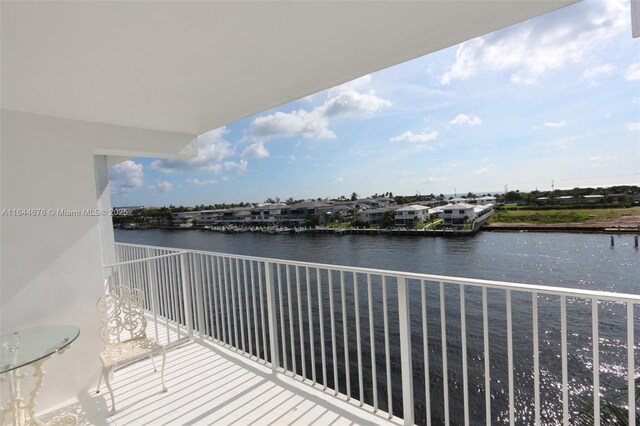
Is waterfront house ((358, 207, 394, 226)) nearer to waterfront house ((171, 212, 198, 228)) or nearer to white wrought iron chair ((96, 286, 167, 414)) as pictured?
waterfront house ((171, 212, 198, 228))

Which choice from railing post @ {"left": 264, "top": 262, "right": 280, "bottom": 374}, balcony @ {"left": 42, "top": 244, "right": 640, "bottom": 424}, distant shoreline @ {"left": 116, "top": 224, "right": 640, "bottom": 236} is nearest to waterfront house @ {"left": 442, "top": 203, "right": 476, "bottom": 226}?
distant shoreline @ {"left": 116, "top": 224, "right": 640, "bottom": 236}

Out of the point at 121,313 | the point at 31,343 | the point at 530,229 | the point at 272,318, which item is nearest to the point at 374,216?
the point at 530,229

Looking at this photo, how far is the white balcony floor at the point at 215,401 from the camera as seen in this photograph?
230 centimetres

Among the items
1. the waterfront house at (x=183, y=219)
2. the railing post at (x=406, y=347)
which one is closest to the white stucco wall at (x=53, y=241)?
the railing post at (x=406, y=347)

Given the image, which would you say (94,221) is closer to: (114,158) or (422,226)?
(114,158)

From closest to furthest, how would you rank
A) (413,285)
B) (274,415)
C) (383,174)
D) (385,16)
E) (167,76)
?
1. (385,16)
2. (167,76)
3. (274,415)
4. (413,285)
5. (383,174)

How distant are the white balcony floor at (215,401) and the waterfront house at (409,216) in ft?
117

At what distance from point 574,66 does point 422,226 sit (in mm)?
19068

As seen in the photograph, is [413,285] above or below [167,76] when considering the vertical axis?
below

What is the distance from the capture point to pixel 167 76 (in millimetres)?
2127

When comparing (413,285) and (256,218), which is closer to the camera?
(413,285)

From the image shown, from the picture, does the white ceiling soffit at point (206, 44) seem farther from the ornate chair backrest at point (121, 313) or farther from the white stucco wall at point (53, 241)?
the ornate chair backrest at point (121, 313)

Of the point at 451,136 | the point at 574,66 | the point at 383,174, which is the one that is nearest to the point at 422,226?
the point at 383,174

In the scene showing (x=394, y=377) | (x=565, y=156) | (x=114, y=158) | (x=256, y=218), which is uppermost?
(x=565, y=156)
